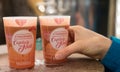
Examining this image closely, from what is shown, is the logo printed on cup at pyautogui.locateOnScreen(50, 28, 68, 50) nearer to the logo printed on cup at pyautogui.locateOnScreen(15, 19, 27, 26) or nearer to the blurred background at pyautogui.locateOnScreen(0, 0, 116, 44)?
the logo printed on cup at pyautogui.locateOnScreen(15, 19, 27, 26)

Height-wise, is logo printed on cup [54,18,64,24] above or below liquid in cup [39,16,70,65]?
above

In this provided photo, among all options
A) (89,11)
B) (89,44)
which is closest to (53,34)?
(89,44)

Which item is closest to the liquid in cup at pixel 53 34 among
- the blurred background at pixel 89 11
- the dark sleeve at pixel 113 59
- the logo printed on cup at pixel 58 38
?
the logo printed on cup at pixel 58 38

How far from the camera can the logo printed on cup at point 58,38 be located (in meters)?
0.68

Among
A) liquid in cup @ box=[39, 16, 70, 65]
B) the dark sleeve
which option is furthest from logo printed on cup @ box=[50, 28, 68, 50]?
the dark sleeve

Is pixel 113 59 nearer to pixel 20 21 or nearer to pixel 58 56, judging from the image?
pixel 58 56

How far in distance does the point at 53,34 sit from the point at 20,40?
4.1 inches

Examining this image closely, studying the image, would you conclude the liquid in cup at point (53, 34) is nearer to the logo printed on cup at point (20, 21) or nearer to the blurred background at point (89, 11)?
the logo printed on cup at point (20, 21)

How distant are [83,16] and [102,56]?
69.1 inches

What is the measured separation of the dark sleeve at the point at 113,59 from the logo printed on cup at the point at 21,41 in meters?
0.28

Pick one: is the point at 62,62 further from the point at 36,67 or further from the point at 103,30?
the point at 103,30

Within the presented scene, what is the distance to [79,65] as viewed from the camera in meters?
0.72

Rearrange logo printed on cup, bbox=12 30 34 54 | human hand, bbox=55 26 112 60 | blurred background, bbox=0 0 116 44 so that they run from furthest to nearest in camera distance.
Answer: blurred background, bbox=0 0 116 44 → human hand, bbox=55 26 112 60 → logo printed on cup, bbox=12 30 34 54

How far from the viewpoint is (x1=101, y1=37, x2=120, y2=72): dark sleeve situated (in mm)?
752
